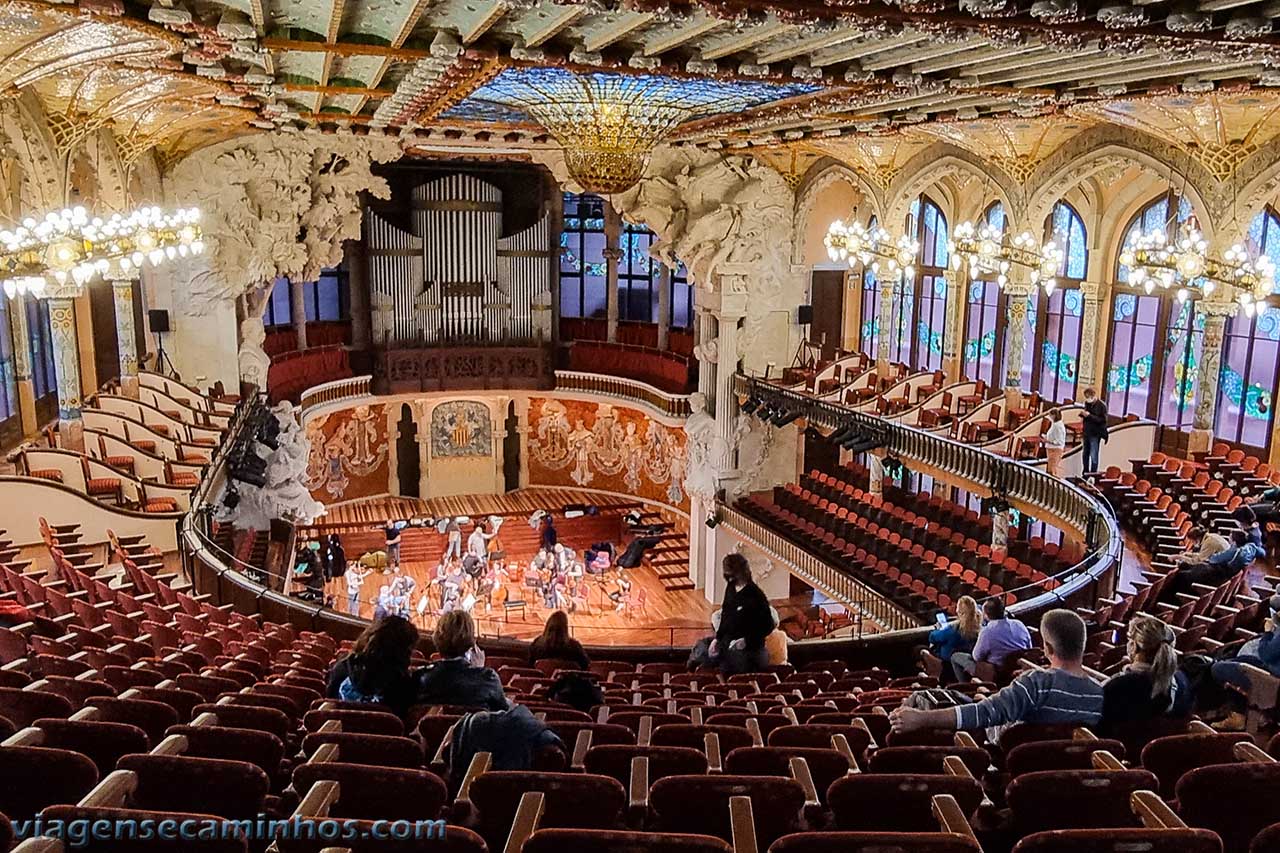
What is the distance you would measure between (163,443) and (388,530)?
8.37 metres

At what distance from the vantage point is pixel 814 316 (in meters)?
27.0

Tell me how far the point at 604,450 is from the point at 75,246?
18093 mm

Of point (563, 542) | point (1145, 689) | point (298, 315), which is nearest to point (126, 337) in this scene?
point (298, 315)

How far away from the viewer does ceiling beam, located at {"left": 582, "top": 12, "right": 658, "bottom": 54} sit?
8.02 meters

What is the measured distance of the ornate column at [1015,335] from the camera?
→ 18.5 m

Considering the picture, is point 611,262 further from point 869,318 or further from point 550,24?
point 550,24

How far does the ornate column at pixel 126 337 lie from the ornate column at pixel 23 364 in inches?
62.4

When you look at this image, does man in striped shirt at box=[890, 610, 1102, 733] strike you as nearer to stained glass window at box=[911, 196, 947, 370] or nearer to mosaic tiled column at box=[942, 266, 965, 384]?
mosaic tiled column at box=[942, 266, 965, 384]

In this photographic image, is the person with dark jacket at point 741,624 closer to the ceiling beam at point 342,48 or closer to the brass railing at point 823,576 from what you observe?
the ceiling beam at point 342,48

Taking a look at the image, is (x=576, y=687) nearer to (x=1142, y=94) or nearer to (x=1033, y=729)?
(x=1033, y=729)

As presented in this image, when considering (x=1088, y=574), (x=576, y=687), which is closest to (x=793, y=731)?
(x=576, y=687)

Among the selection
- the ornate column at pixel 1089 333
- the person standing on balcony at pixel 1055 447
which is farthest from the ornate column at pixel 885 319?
the person standing on balcony at pixel 1055 447

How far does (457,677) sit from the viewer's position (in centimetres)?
468

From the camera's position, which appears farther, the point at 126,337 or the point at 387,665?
the point at 126,337
